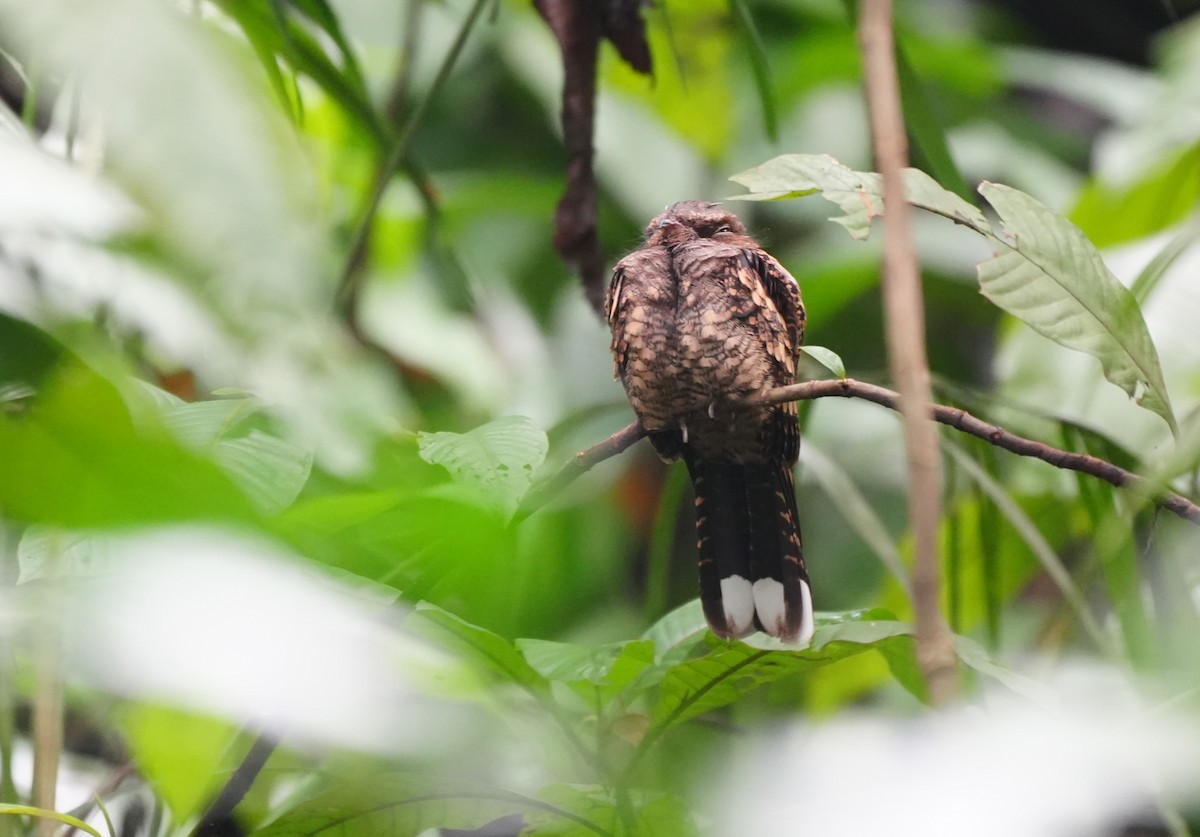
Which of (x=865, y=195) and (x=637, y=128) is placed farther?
(x=637, y=128)

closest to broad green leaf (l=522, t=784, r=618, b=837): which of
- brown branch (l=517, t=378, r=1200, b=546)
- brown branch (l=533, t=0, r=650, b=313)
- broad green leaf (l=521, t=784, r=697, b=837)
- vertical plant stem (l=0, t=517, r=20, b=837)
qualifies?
broad green leaf (l=521, t=784, r=697, b=837)

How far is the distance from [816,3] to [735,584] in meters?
3.37

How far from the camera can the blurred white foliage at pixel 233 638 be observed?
1.31ft

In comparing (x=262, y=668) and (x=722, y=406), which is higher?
(x=262, y=668)

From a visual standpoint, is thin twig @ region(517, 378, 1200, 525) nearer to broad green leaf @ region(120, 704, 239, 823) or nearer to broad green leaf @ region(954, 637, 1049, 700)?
broad green leaf @ region(954, 637, 1049, 700)

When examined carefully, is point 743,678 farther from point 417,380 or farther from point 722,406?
point 417,380

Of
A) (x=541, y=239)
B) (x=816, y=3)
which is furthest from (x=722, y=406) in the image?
(x=816, y=3)

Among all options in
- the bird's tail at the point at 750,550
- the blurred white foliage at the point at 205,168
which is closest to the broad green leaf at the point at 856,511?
the bird's tail at the point at 750,550

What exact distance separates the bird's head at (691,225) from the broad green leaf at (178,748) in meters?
1.04

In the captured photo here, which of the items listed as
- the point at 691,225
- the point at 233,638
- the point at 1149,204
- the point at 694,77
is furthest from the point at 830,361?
the point at 694,77

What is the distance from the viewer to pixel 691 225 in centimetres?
188

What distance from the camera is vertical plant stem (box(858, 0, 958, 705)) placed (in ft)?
1.89

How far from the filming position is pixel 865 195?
1079 mm

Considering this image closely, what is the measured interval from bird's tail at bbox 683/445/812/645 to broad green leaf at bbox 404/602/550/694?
0.28m
